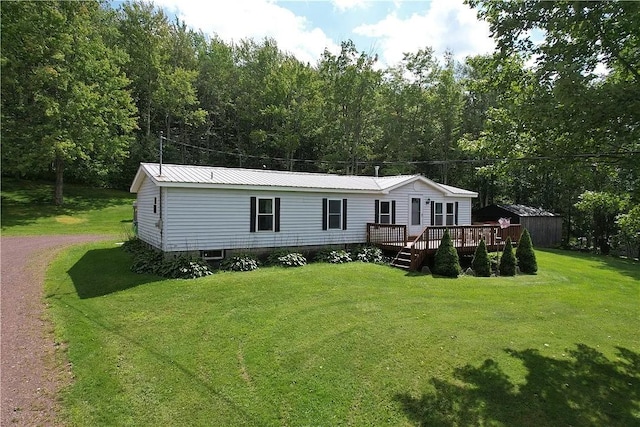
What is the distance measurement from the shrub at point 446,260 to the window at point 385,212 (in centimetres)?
398

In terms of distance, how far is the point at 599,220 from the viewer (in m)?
27.8

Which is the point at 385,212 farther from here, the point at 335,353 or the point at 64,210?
the point at 64,210

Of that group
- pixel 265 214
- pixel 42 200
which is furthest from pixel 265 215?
pixel 42 200

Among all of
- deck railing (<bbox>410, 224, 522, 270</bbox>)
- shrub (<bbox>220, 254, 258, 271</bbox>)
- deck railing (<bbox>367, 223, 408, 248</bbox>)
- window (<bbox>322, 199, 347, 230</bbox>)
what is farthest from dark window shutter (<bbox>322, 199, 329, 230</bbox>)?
shrub (<bbox>220, 254, 258, 271</bbox>)

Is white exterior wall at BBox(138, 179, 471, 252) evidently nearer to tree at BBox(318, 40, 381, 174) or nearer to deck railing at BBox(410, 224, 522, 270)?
deck railing at BBox(410, 224, 522, 270)

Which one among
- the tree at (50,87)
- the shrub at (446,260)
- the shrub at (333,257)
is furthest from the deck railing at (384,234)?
the tree at (50,87)

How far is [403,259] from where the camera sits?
13.9 meters

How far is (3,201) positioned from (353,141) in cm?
2616

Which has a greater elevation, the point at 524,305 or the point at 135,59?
the point at 135,59

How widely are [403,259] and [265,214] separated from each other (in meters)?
5.35

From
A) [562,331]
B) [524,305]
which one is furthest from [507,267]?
[562,331]

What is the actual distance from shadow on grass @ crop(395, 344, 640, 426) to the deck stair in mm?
6906

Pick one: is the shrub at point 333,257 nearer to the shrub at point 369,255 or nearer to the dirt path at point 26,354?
the shrub at point 369,255

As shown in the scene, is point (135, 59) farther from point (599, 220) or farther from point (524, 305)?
point (599, 220)
